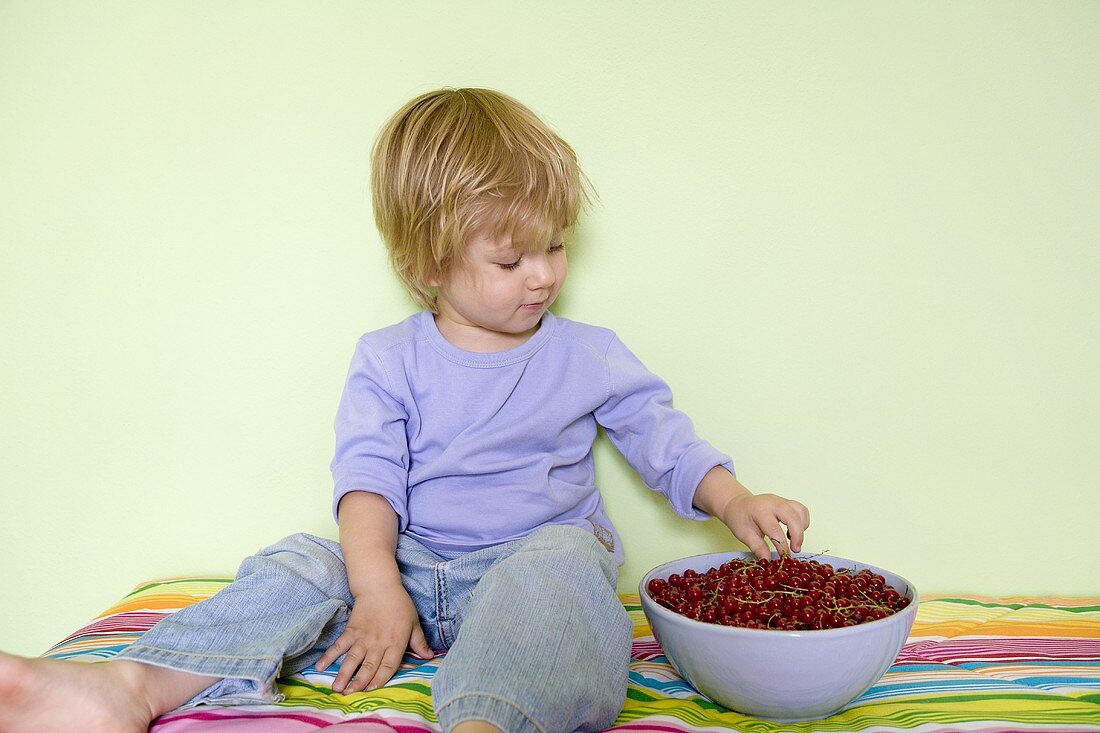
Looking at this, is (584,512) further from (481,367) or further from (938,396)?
(938,396)

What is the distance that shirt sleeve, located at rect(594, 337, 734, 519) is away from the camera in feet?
3.87

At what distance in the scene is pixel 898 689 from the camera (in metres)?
0.95

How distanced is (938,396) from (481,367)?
72 cm

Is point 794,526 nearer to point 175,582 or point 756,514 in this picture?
point 756,514

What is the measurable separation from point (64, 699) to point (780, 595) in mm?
679

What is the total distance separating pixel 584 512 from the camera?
1.25 metres

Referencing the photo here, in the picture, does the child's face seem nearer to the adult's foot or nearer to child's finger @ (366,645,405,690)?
child's finger @ (366,645,405,690)

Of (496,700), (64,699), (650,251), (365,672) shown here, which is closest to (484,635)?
(496,700)

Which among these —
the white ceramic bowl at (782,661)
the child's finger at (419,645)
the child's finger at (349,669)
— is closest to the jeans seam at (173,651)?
the child's finger at (349,669)

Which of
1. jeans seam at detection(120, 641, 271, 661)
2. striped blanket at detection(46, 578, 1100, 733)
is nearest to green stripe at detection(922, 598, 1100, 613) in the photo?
striped blanket at detection(46, 578, 1100, 733)

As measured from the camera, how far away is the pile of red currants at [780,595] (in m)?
0.83

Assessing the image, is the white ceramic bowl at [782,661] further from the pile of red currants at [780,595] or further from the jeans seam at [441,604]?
the jeans seam at [441,604]

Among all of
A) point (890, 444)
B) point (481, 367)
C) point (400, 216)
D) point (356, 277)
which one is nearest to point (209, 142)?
point (356, 277)

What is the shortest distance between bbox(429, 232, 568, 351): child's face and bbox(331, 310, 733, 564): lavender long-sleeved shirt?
5 cm
